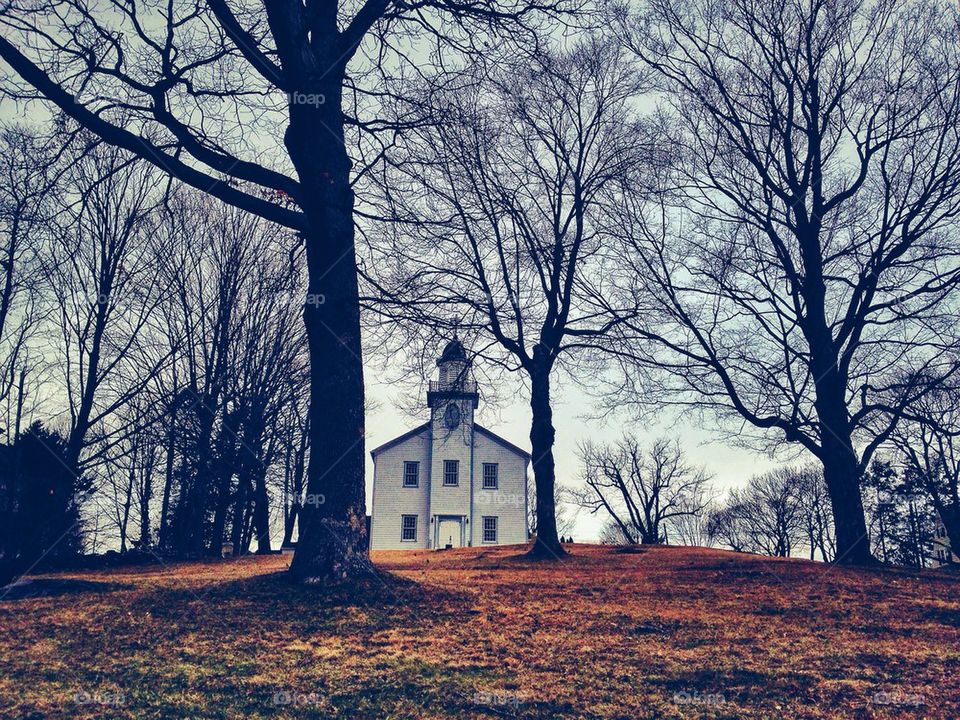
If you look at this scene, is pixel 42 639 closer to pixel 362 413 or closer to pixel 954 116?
pixel 362 413

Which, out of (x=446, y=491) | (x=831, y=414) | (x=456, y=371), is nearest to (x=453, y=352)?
(x=456, y=371)

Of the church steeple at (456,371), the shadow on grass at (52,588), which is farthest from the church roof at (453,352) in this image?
the shadow on grass at (52,588)

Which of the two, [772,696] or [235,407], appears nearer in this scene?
[772,696]

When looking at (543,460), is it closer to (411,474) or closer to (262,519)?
(262,519)

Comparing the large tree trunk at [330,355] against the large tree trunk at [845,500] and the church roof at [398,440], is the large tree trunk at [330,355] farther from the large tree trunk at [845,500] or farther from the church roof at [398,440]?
the church roof at [398,440]

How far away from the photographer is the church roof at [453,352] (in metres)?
15.7

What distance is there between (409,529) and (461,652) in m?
34.9

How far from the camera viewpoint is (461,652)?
18.9 ft

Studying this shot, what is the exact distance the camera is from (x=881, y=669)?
571 centimetres

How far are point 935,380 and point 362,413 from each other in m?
12.1

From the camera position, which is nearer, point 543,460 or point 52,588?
point 52,588

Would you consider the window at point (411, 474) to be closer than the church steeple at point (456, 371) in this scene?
No

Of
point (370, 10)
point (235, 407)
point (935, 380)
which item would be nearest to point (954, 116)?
point (935, 380)

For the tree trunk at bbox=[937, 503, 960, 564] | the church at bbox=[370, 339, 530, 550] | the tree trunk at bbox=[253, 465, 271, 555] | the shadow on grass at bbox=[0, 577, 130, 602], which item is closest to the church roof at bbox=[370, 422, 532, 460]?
the church at bbox=[370, 339, 530, 550]
